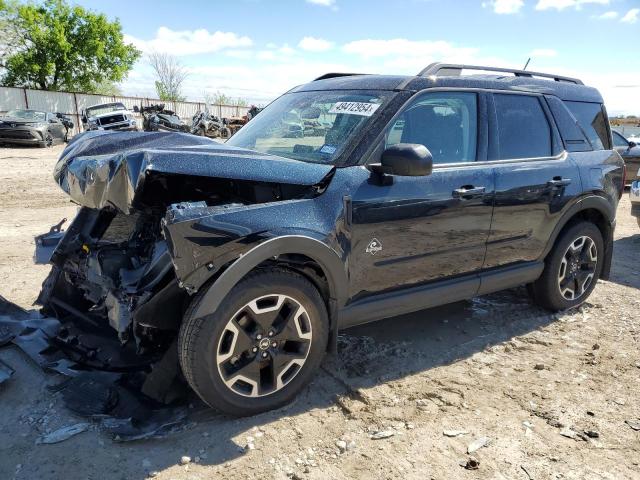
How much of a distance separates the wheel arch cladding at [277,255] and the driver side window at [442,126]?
89 cm

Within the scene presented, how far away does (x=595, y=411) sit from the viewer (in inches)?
124

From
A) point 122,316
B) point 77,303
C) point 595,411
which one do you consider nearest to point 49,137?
point 77,303

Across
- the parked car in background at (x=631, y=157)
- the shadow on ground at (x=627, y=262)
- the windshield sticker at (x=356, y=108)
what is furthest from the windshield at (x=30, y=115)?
the shadow on ground at (x=627, y=262)

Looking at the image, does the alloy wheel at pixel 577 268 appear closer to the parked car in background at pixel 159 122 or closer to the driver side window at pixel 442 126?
the driver side window at pixel 442 126

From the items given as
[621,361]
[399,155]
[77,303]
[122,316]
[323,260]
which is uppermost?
[399,155]

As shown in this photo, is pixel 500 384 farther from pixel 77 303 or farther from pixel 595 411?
pixel 77 303

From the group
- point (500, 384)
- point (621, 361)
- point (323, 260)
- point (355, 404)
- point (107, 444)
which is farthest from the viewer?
point (621, 361)

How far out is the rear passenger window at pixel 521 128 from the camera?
3.89m

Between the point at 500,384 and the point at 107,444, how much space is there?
7.90ft

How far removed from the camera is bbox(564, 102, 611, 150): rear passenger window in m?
4.51

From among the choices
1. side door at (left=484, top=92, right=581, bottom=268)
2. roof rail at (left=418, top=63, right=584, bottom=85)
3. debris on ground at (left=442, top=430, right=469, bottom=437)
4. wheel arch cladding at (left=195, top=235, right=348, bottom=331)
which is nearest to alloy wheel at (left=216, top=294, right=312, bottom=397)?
wheel arch cladding at (left=195, top=235, right=348, bottom=331)

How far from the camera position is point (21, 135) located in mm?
18750

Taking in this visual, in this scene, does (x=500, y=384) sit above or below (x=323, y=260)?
below

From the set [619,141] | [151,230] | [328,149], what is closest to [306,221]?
[328,149]
